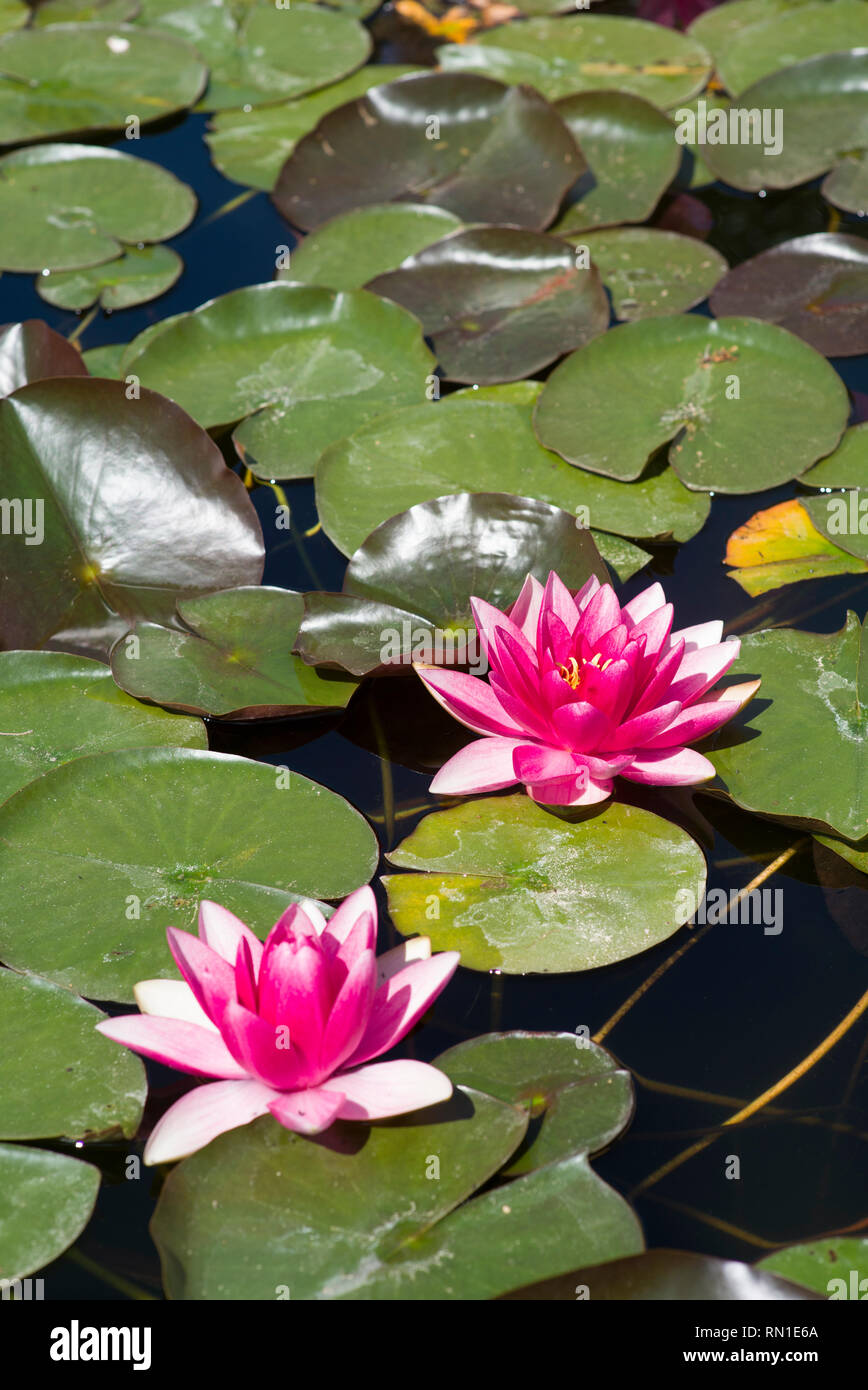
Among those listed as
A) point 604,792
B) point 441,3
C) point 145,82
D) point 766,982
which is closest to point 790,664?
point 604,792

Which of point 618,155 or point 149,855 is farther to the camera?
point 618,155

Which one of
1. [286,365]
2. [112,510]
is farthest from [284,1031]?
[286,365]

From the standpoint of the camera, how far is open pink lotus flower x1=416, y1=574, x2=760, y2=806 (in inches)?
92.3

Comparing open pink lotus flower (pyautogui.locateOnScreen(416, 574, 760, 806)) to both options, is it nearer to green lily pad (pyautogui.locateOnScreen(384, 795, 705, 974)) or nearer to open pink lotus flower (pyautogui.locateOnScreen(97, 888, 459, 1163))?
green lily pad (pyautogui.locateOnScreen(384, 795, 705, 974))

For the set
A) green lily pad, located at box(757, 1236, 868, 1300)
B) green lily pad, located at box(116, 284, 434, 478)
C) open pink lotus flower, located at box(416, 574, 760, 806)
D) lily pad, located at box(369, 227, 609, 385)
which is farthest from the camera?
lily pad, located at box(369, 227, 609, 385)

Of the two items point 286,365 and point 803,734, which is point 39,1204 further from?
point 286,365

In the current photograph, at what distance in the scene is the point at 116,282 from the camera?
4012 millimetres

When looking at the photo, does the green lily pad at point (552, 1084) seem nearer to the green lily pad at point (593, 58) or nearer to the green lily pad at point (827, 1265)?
the green lily pad at point (827, 1265)

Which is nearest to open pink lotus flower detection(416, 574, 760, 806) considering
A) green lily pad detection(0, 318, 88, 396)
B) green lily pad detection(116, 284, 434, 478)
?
green lily pad detection(116, 284, 434, 478)

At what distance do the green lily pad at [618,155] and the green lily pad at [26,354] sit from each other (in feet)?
6.24

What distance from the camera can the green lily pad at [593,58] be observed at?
188 inches

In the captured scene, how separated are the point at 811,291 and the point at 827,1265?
3027 mm

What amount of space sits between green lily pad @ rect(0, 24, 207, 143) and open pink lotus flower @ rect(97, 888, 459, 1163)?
407 centimetres
